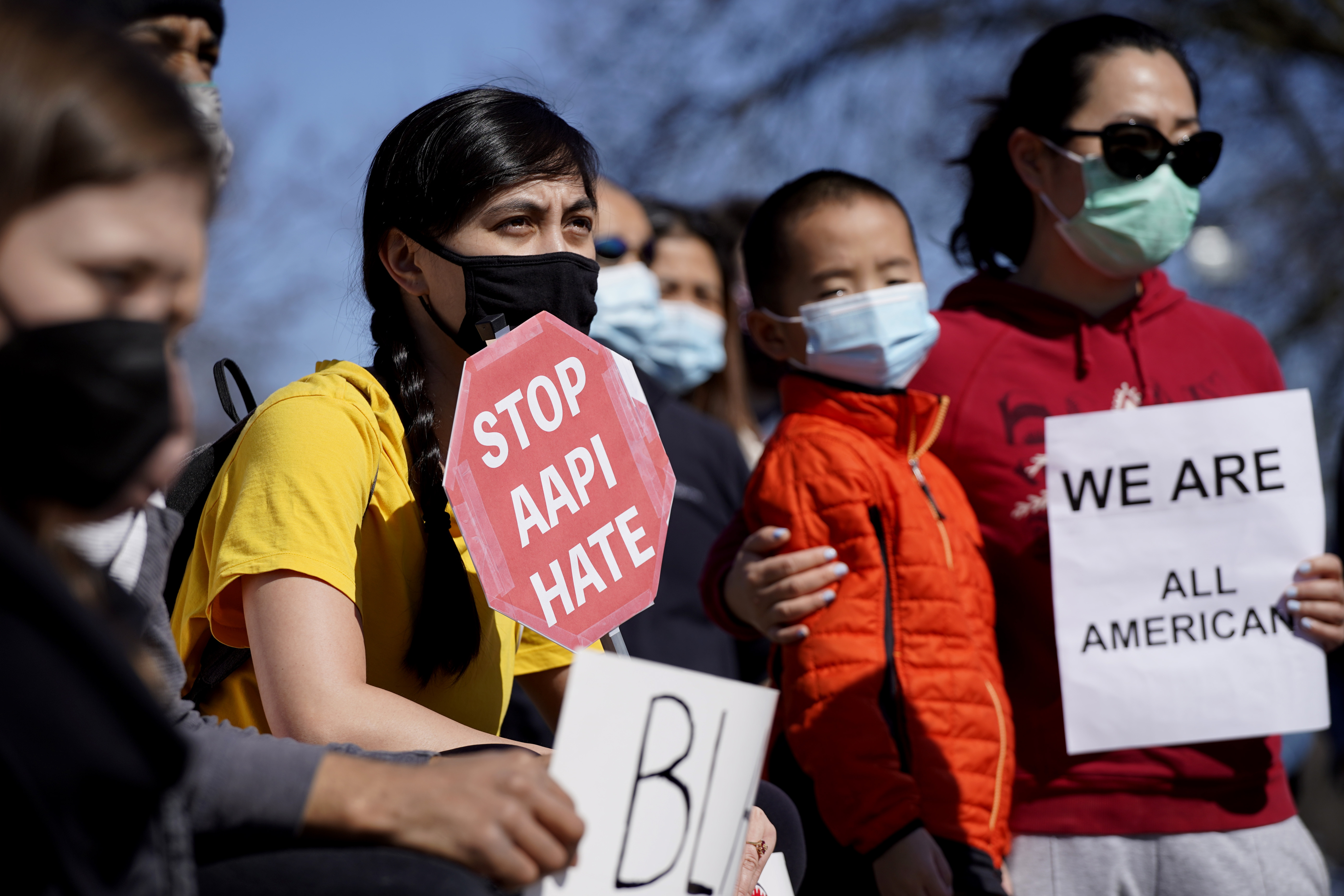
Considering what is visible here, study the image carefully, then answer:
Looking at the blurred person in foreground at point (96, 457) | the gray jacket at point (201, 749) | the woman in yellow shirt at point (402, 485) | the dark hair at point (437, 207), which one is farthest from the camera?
the dark hair at point (437, 207)

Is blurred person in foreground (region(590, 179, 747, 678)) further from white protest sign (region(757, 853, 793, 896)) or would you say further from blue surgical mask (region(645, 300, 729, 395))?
white protest sign (region(757, 853, 793, 896))

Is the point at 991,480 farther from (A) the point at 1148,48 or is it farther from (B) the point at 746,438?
(B) the point at 746,438

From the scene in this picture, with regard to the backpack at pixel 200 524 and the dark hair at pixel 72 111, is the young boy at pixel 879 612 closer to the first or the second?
the backpack at pixel 200 524

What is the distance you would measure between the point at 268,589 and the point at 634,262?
2.85m

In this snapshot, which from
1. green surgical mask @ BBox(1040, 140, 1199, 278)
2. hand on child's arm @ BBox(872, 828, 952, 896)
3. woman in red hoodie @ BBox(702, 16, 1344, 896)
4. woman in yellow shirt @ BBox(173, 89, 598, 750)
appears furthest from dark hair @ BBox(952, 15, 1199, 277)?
hand on child's arm @ BBox(872, 828, 952, 896)

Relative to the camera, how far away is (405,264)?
230 centimetres

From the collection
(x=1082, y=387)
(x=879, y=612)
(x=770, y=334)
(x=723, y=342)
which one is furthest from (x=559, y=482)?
(x=723, y=342)

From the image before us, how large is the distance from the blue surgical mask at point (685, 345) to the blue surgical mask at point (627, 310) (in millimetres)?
292

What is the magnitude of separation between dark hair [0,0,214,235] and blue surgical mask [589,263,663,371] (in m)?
3.10

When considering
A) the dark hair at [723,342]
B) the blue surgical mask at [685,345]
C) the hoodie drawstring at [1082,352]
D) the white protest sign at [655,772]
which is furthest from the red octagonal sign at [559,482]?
the dark hair at [723,342]

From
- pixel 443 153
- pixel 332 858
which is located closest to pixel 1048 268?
pixel 443 153

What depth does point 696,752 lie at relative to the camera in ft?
5.18

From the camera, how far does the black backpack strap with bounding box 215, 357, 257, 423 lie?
91.9 inches

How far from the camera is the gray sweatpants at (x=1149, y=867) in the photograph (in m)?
2.60
